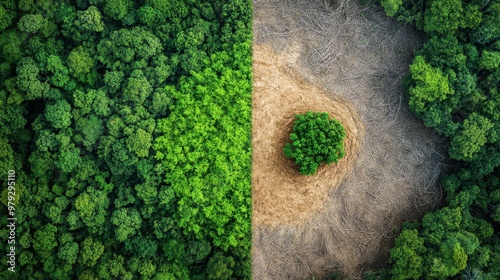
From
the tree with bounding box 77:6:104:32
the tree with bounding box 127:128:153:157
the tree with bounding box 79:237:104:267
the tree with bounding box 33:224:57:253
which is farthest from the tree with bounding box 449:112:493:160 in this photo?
the tree with bounding box 33:224:57:253

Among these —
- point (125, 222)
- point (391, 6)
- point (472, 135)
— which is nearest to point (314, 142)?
point (472, 135)

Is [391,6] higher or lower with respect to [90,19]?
higher

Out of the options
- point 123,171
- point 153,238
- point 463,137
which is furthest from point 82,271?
point 463,137

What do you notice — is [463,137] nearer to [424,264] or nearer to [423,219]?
[423,219]

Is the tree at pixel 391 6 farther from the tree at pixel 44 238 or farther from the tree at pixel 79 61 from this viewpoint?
the tree at pixel 44 238

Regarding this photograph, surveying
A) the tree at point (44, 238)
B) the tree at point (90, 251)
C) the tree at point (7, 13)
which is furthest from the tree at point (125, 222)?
the tree at point (7, 13)

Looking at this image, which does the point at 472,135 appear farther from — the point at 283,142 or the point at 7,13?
the point at 7,13
